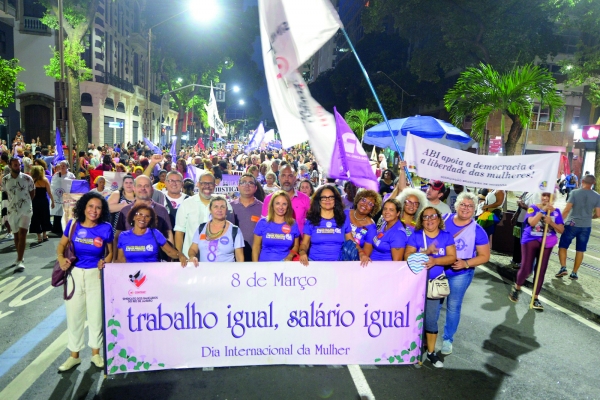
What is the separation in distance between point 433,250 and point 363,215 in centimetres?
89

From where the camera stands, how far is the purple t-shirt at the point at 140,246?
4.56 m

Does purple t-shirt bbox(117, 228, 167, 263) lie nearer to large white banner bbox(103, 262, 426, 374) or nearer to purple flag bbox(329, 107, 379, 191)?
large white banner bbox(103, 262, 426, 374)

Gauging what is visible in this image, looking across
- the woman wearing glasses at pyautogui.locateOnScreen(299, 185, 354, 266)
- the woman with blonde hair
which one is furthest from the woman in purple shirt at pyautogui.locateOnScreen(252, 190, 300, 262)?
the woman with blonde hair

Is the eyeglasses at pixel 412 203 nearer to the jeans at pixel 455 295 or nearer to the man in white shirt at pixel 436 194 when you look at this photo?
the jeans at pixel 455 295

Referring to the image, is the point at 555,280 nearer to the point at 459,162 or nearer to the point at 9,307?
the point at 459,162

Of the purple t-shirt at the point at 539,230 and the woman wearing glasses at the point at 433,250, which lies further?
the purple t-shirt at the point at 539,230

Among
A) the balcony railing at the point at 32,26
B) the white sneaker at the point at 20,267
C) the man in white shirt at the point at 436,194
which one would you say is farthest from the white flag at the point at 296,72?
the balcony railing at the point at 32,26

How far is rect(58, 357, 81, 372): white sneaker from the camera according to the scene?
4.44 meters

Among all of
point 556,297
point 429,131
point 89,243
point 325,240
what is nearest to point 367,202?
point 325,240

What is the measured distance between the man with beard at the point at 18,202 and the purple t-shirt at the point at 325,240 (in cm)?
558

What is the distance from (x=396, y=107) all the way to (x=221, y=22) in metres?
17.9

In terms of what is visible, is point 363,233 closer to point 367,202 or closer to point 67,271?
point 367,202

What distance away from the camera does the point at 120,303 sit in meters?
4.26

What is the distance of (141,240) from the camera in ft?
15.1
